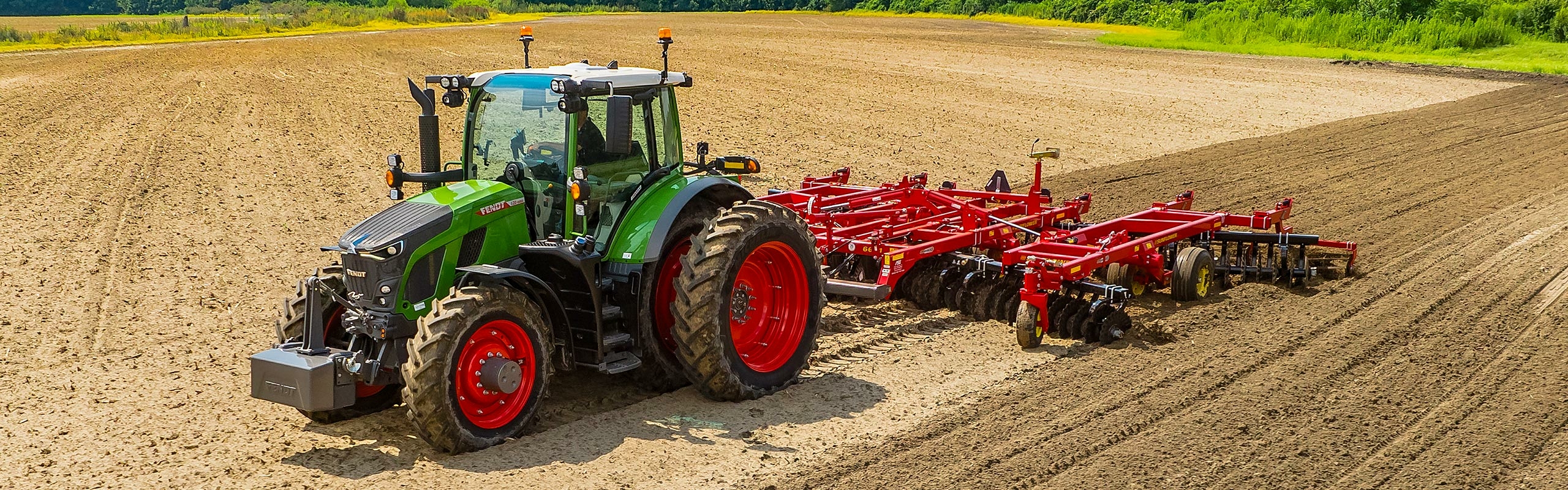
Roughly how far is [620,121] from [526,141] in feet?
2.24

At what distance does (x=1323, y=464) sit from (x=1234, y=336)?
249cm

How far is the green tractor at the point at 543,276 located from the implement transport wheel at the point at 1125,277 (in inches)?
127

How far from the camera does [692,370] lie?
689 centimetres

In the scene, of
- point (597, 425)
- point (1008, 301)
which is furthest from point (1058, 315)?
point (597, 425)

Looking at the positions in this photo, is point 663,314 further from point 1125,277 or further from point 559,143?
point 1125,277

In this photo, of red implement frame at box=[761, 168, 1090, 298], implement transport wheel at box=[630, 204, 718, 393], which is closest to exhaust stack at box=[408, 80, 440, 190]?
implement transport wheel at box=[630, 204, 718, 393]

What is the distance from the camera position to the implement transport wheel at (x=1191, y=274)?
377 inches

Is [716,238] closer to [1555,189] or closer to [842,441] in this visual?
[842,441]

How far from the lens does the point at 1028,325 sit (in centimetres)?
828

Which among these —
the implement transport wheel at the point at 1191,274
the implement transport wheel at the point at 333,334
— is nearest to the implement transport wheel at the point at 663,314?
the implement transport wheel at the point at 333,334

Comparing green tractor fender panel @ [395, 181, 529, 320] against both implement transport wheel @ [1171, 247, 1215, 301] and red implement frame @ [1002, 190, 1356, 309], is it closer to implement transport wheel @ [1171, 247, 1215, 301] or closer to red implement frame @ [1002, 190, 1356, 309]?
red implement frame @ [1002, 190, 1356, 309]

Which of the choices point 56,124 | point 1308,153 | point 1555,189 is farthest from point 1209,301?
point 56,124

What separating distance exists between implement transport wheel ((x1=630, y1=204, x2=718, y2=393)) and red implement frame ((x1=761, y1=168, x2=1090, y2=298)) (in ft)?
6.20

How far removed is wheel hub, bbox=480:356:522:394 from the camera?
20.1ft
